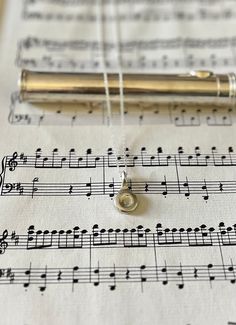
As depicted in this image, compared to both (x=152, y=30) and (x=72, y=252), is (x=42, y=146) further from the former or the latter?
(x=152, y=30)

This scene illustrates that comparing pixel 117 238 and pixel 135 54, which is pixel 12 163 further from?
pixel 135 54

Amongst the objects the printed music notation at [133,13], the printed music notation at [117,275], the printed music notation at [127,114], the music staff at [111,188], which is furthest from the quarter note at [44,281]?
the printed music notation at [133,13]

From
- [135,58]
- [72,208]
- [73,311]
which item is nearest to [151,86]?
[135,58]

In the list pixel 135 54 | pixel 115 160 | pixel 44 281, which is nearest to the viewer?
pixel 44 281

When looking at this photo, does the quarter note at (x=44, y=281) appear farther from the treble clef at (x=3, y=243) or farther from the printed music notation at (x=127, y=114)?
the printed music notation at (x=127, y=114)

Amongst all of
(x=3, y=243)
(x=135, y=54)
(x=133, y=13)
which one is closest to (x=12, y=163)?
(x=3, y=243)
